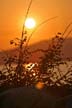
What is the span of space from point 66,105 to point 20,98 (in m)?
0.57

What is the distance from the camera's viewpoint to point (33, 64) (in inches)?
281

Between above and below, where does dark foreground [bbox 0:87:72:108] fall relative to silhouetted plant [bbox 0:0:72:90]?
below

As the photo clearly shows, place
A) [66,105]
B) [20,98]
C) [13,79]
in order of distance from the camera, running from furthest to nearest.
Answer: [13,79] < [20,98] < [66,105]

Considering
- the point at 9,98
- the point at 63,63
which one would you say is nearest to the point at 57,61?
the point at 63,63

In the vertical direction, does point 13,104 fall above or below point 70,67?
below

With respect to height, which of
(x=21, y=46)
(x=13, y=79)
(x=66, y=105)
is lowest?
(x=66, y=105)

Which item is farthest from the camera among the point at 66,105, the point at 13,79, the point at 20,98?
the point at 13,79

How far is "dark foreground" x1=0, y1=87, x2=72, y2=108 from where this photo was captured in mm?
4090

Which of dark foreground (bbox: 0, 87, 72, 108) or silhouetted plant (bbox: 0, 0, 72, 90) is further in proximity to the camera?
silhouetted plant (bbox: 0, 0, 72, 90)

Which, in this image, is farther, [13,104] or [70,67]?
[70,67]

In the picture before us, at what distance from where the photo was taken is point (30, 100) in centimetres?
424

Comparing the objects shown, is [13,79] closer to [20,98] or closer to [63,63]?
[63,63]

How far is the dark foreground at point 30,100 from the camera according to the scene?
161 inches

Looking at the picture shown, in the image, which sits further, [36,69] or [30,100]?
[36,69]
